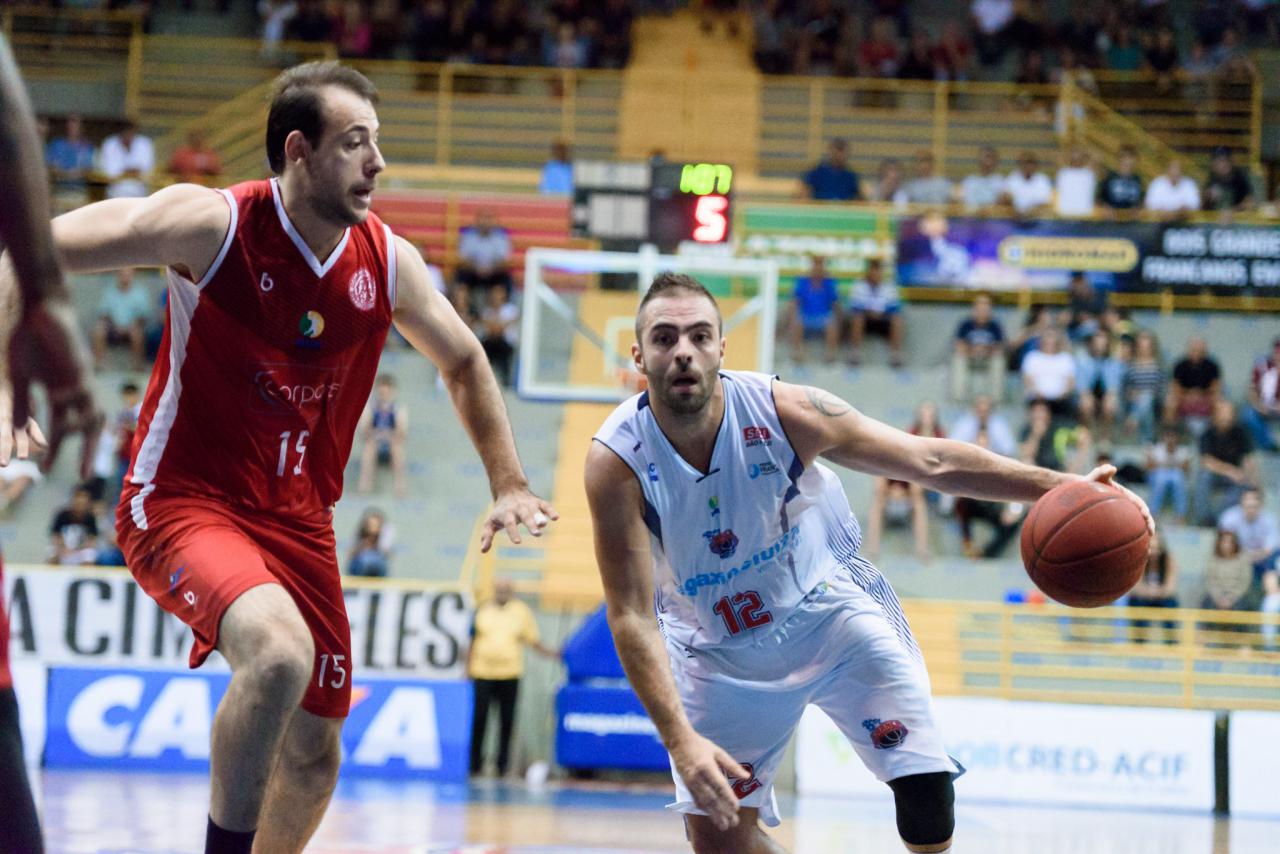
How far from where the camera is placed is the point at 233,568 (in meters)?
4.61

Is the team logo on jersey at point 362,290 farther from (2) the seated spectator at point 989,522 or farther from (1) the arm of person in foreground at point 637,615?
(2) the seated spectator at point 989,522

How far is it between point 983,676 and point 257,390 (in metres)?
11.9

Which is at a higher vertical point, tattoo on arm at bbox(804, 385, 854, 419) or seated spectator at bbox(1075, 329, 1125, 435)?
seated spectator at bbox(1075, 329, 1125, 435)

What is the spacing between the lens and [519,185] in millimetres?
21969

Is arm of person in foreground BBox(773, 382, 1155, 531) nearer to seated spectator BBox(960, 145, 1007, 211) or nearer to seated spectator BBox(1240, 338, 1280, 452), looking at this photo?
seated spectator BBox(1240, 338, 1280, 452)

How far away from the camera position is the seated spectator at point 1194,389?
17438 mm

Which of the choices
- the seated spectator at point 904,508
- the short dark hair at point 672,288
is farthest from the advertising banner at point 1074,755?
the short dark hair at point 672,288

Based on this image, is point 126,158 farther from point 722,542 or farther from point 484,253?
point 722,542

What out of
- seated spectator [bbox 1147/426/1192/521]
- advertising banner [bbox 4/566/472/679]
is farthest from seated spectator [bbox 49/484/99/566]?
seated spectator [bbox 1147/426/1192/521]

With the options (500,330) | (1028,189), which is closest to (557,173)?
(500,330)

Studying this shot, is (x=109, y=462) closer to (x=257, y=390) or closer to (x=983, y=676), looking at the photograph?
(x=983, y=676)

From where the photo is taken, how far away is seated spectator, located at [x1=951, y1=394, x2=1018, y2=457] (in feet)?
54.9

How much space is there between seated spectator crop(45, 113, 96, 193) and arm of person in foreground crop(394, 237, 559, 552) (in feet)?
52.3

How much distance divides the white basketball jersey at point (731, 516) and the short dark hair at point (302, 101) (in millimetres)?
1331
